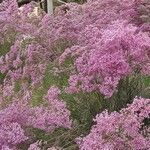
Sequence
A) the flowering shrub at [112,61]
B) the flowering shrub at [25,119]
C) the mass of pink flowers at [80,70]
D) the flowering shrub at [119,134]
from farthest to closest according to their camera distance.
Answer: the flowering shrub at [112,61] < the flowering shrub at [25,119] < the mass of pink flowers at [80,70] < the flowering shrub at [119,134]

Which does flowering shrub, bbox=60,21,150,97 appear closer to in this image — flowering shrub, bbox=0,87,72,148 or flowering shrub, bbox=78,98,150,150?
flowering shrub, bbox=0,87,72,148

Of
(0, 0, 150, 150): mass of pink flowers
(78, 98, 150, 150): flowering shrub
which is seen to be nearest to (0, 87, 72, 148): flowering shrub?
(0, 0, 150, 150): mass of pink flowers

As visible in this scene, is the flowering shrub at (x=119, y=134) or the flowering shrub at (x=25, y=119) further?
the flowering shrub at (x=25, y=119)

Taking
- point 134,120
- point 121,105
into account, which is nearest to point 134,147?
point 134,120

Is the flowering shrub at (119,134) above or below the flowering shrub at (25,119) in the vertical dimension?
above

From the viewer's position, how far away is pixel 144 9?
661 centimetres

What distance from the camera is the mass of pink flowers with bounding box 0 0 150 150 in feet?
12.7

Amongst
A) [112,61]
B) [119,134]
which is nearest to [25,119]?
[112,61]

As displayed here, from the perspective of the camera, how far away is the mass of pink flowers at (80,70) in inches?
153

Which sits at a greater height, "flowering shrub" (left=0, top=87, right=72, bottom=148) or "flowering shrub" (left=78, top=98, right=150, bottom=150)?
"flowering shrub" (left=78, top=98, right=150, bottom=150)

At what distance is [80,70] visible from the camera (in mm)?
4977

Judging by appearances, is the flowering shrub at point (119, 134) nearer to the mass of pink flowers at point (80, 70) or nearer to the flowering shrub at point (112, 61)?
Answer: the mass of pink flowers at point (80, 70)

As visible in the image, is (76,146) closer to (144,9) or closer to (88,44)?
(88,44)

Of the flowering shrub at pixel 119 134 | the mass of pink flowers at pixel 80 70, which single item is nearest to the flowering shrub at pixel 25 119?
the mass of pink flowers at pixel 80 70
